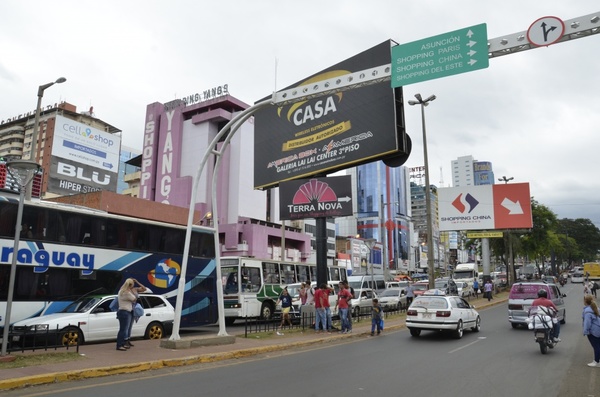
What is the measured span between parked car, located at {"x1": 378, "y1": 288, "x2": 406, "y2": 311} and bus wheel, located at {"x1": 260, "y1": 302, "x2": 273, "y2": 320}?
9.16 metres

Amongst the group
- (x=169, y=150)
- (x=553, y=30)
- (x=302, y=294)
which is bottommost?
(x=302, y=294)

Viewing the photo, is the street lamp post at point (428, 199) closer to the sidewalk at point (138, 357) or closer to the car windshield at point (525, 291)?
the car windshield at point (525, 291)

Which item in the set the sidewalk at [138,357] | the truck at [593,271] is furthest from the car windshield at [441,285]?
the truck at [593,271]

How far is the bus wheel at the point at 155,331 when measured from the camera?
14891 millimetres

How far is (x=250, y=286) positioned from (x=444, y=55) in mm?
16119

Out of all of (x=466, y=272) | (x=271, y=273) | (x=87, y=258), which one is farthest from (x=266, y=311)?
(x=466, y=272)

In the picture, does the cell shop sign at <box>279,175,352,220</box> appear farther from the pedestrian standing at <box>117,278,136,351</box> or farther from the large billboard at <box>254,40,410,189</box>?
the pedestrian standing at <box>117,278,136,351</box>

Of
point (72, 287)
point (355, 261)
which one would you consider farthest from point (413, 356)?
point (355, 261)

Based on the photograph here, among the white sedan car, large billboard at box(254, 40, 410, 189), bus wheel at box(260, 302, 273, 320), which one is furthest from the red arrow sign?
the white sedan car

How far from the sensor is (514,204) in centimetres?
4447

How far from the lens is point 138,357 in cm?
1102

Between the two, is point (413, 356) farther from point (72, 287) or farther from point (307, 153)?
point (307, 153)

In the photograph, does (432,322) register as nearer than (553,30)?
No

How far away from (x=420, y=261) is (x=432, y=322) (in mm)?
123858
